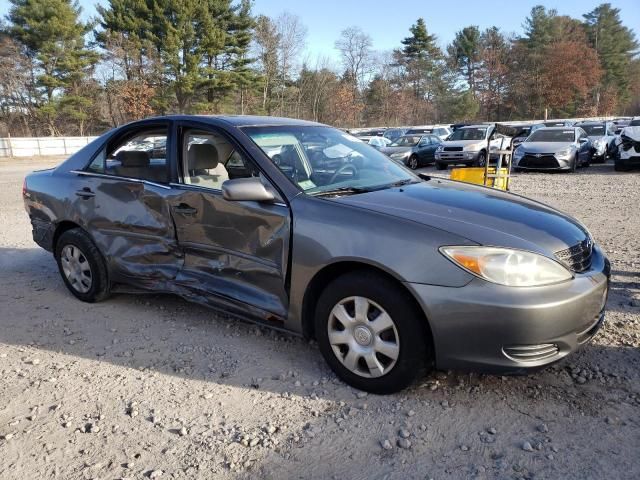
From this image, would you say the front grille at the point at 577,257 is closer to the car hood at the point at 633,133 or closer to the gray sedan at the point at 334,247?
the gray sedan at the point at 334,247

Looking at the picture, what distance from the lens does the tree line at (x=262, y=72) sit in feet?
139

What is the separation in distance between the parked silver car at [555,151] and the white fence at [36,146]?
25244 mm

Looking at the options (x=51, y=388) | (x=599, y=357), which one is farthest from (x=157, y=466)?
(x=599, y=357)

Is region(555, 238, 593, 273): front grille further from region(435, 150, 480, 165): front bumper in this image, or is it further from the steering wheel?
region(435, 150, 480, 165): front bumper

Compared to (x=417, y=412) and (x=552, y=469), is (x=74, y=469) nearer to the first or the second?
(x=417, y=412)

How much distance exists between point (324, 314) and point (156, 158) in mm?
1983

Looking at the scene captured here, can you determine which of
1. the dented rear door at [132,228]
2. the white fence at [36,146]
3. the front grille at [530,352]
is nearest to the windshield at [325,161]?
the dented rear door at [132,228]

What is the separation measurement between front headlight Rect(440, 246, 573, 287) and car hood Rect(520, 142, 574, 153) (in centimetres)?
1519

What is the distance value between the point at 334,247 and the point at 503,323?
98 centimetres

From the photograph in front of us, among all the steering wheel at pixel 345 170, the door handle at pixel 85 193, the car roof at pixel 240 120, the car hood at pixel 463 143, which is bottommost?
the door handle at pixel 85 193

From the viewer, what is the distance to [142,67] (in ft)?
146

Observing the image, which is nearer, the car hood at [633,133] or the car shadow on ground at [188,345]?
the car shadow on ground at [188,345]

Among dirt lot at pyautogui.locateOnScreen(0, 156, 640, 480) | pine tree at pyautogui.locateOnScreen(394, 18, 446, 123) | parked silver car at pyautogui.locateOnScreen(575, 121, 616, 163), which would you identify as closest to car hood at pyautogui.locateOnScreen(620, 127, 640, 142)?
parked silver car at pyautogui.locateOnScreen(575, 121, 616, 163)

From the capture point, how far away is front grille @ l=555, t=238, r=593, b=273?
9.43 feet
